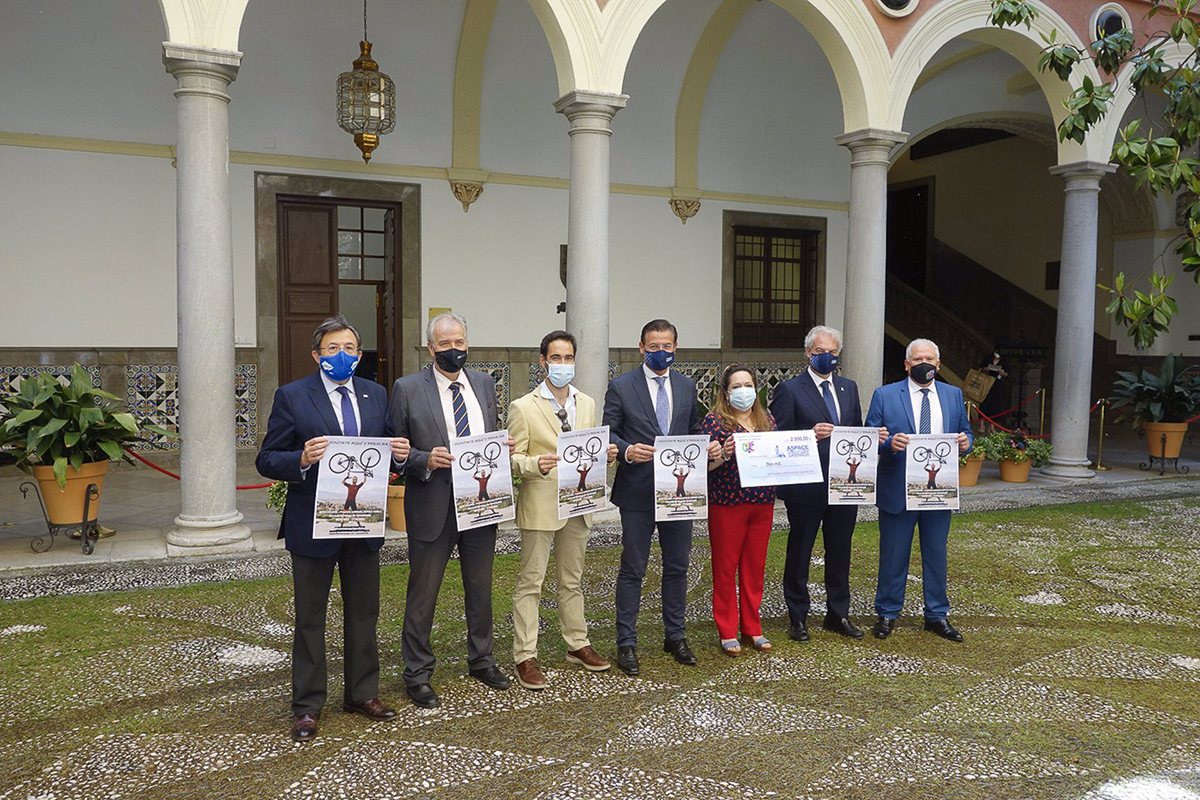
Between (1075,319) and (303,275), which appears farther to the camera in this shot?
(303,275)

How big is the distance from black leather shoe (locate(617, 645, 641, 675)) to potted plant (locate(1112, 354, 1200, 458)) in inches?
371

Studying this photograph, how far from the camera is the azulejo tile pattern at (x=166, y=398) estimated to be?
10172mm

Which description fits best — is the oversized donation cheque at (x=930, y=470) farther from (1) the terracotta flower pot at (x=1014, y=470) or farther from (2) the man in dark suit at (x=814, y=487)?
(1) the terracotta flower pot at (x=1014, y=470)

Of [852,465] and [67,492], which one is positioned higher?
[852,465]

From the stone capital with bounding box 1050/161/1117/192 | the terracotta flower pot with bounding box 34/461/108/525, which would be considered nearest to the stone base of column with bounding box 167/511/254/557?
the terracotta flower pot with bounding box 34/461/108/525

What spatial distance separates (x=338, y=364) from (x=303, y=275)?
7.55 metres

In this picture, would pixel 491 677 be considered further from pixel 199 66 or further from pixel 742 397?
pixel 199 66

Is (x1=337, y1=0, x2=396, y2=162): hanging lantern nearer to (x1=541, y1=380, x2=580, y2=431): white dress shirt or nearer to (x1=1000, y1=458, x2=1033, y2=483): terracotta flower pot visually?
(x1=541, y1=380, x2=580, y2=431): white dress shirt

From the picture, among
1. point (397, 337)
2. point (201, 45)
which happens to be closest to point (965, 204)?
point (397, 337)

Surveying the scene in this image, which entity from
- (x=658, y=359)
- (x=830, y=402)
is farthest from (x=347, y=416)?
(x=830, y=402)

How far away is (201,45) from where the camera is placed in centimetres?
649

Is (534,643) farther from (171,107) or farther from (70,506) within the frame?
(171,107)

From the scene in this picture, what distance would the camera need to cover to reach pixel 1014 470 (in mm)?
10523

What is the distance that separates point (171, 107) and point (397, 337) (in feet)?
11.5
